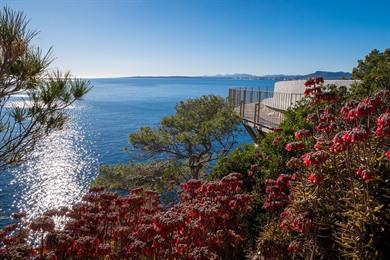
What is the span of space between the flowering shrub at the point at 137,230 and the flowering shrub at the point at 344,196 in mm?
679

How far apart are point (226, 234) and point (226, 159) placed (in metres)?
3.58

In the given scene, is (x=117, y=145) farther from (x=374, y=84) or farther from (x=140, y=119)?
(x=374, y=84)

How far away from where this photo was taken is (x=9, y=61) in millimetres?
4750

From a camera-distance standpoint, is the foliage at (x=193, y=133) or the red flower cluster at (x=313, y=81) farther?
the foliage at (x=193, y=133)

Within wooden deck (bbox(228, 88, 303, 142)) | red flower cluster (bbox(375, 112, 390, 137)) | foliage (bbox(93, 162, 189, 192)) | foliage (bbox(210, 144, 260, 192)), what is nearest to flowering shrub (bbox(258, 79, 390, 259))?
red flower cluster (bbox(375, 112, 390, 137))

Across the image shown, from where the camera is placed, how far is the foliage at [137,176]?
13.3 meters

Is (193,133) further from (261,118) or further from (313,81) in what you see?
(313,81)

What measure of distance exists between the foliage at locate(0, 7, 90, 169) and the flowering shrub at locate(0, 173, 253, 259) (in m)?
1.35

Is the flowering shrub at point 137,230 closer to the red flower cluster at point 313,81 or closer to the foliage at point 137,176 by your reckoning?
the red flower cluster at point 313,81

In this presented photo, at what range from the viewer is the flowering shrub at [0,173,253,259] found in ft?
11.5

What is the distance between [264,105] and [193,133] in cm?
584

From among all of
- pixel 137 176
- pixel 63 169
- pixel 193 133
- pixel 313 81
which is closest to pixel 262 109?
pixel 193 133

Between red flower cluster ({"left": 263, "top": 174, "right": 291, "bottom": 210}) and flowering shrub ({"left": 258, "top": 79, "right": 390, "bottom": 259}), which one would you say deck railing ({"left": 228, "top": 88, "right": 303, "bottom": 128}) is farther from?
flowering shrub ({"left": 258, "top": 79, "right": 390, "bottom": 259})

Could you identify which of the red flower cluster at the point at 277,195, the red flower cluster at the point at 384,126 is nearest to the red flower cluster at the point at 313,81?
the red flower cluster at the point at 277,195
